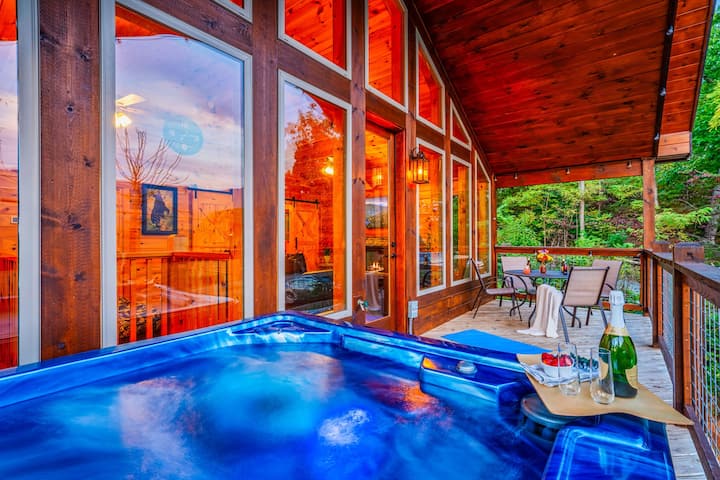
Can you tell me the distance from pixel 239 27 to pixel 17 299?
2014 mm

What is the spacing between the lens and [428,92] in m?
5.01

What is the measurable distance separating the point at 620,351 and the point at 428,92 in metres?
4.54

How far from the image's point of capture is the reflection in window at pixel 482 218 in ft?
21.0

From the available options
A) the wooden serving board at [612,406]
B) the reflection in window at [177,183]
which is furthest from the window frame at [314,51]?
the wooden serving board at [612,406]

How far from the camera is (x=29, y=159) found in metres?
1.64

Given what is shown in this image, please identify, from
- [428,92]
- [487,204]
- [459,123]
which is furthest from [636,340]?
[428,92]

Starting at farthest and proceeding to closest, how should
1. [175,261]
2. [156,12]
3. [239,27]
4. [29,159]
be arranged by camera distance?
[175,261] → [239,27] → [156,12] → [29,159]

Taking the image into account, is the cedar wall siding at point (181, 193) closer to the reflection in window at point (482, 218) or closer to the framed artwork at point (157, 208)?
the framed artwork at point (157, 208)

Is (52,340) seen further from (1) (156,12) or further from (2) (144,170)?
(1) (156,12)

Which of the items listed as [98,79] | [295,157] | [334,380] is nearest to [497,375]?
[334,380]

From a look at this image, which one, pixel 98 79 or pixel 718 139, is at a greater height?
pixel 718 139

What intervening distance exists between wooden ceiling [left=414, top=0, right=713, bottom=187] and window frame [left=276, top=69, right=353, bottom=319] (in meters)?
2.18

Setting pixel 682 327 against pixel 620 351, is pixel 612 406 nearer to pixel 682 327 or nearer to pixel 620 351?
pixel 620 351

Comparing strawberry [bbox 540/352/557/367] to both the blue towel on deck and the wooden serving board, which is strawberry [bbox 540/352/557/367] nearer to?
the wooden serving board
